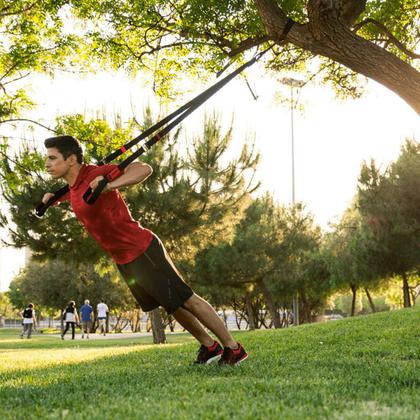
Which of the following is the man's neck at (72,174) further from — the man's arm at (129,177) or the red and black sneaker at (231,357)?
the red and black sneaker at (231,357)

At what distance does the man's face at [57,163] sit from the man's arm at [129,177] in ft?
1.71

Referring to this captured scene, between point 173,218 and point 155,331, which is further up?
point 173,218

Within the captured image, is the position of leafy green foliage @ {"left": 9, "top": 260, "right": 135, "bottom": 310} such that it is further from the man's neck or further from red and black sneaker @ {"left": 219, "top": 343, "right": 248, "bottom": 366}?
the man's neck

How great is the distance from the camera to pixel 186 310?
5.24m

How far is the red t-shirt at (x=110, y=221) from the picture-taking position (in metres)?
4.88

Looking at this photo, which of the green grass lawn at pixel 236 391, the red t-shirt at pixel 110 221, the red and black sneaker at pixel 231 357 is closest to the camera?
the green grass lawn at pixel 236 391

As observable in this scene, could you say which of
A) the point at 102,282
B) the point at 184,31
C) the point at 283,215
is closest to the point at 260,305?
the point at 102,282

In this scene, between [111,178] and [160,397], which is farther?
[111,178]

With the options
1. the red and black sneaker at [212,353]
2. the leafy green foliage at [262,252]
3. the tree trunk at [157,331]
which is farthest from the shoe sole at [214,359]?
the leafy green foliage at [262,252]

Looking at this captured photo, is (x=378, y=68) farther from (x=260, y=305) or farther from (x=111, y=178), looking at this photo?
(x=260, y=305)

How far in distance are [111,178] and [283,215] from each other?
3068 centimetres

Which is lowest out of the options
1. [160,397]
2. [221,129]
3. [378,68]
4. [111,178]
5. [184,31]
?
[160,397]

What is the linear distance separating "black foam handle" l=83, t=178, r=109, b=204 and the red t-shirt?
→ 0.69 ft

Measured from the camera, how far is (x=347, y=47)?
6328mm
